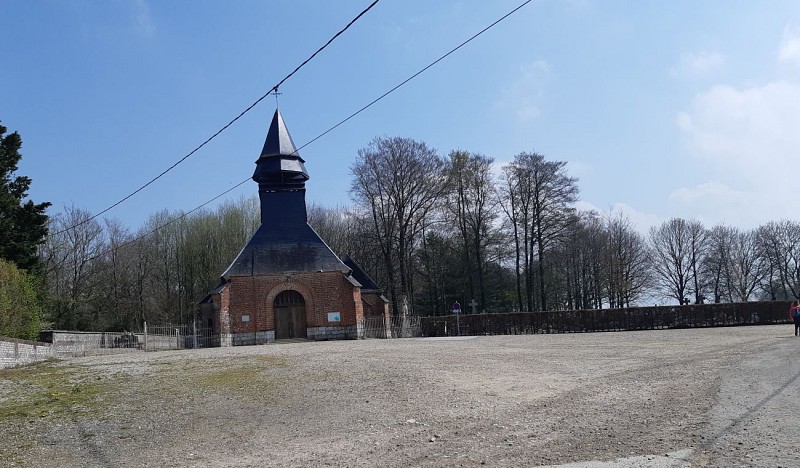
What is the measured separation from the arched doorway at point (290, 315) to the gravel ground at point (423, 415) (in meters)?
19.8

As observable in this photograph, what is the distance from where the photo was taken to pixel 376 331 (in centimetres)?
3672

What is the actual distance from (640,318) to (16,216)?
33.0 metres

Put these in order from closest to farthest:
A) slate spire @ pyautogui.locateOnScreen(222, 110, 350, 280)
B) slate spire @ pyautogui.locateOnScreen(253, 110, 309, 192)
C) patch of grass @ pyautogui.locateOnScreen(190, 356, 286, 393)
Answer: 1. patch of grass @ pyautogui.locateOnScreen(190, 356, 286, 393)
2. slate spire @ pyautogui.locateOnScreen(222, 110, 350, 280)
3. slate spire @ pyautogui.locateOnScreen(253, 110, 309, 192)

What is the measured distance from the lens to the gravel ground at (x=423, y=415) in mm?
7117

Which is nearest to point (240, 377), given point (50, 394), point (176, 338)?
point (50, 394)

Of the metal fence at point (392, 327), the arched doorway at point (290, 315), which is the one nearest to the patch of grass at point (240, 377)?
Answer: the arched doorway at point (290, 315)

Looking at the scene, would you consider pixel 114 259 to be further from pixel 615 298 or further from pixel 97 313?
pixel 615 298

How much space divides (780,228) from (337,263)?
4790 centimetres

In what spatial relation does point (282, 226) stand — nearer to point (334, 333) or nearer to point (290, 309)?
point (290, 309)

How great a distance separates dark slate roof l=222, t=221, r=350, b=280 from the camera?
3603 cm

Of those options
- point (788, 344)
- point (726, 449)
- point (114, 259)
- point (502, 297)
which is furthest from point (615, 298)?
point (726, 449)

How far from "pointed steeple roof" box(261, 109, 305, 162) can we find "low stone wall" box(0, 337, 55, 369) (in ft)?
62.3

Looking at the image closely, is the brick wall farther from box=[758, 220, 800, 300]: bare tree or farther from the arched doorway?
box=[758, 220, 800, 300]: bare tree

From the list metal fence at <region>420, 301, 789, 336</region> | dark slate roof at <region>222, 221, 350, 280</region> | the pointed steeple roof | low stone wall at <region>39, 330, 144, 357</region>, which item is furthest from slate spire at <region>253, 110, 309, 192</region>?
metal fence at <region>420, 301, 789, 336</region>
